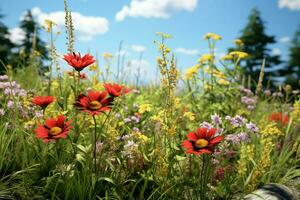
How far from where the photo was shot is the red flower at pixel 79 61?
2541 mm

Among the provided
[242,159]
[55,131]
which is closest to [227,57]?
[242,159]

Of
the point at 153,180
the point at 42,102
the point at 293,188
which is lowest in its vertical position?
the point at 293,188

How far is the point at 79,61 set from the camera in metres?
2.57

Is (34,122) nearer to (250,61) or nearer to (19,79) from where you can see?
(19,79)

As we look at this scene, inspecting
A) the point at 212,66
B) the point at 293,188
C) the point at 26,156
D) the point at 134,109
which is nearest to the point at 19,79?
the point at 134,109

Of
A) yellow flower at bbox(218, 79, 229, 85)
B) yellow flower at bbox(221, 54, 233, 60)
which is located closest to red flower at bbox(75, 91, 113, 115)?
yellow flower at bbox(218, 79, 229, 85)

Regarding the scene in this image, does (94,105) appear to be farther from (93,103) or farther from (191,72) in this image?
(191,72)

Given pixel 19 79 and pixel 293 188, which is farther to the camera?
pixel 19 79

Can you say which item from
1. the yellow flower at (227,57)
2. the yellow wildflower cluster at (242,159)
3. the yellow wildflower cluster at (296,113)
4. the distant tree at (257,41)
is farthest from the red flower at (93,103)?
the distant tree at (257,41)

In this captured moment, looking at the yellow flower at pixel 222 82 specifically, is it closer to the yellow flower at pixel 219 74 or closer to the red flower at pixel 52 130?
the yellow flower at pixel 219 74

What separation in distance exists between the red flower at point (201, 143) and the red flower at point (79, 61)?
0.79 m

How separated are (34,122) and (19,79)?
2.95m

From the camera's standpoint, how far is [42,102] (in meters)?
2.68

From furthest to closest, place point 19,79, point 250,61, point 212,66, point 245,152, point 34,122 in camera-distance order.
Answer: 1. point 250,61
2. point 19,79
3. point 212,66
4. point 245,152
5. point 34,122
